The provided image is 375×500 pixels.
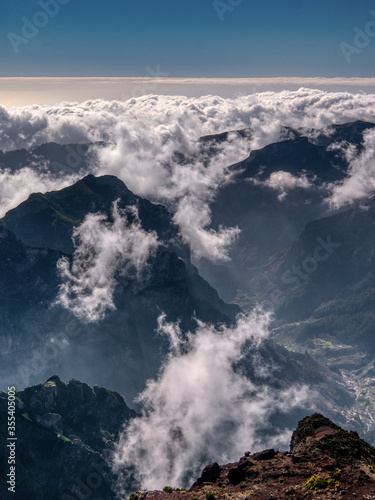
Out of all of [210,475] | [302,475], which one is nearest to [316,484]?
[302,475]

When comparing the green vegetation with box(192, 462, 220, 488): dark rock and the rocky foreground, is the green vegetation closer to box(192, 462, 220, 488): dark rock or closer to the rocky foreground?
the rocky foreground

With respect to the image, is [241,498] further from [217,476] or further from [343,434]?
[343,434]

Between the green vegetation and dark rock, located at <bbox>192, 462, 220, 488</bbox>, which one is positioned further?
dark rock, located at <bbox>192, 462, 220, 488</bbox>

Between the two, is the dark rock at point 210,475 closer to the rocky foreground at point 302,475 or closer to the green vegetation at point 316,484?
the rocky foreground at point 302,475

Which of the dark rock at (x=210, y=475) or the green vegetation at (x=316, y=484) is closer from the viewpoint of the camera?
the green vegetation at (x=316, y=484)

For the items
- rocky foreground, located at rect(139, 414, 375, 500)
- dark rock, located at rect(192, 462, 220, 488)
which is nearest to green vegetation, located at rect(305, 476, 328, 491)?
rocky foreground, located at rect(139, 414, 375, 500)

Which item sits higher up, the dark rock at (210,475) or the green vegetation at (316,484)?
the dark rock at (210,475)

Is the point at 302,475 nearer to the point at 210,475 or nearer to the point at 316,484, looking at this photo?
the point at 316,484

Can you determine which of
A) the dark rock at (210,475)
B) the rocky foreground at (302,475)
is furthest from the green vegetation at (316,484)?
the dark rock at (210,475)
